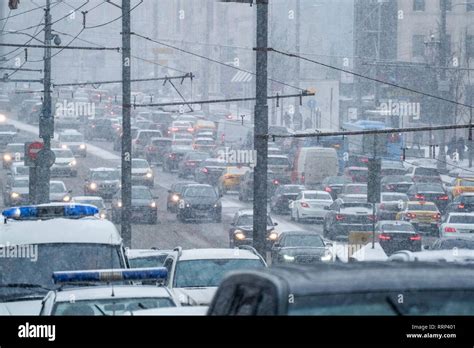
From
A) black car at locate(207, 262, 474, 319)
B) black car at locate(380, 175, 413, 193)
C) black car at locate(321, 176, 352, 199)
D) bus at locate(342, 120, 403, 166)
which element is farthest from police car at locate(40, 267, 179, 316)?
bus at locate(342, 120, 403, 166)

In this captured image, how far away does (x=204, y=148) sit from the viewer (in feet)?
224

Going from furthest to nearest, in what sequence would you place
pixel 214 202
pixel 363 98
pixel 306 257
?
pixel 363 98 → pixel 214 202 → pixel 306 257

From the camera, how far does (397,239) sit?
35000 millimetres

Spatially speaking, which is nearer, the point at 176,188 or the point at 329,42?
the point at 176,188

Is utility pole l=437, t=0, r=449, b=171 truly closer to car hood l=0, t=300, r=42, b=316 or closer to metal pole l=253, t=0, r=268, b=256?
metal pole l=253, t=0, r=268, b=256

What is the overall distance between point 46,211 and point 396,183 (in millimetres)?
38197

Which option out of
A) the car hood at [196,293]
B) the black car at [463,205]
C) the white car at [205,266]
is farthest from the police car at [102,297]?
the black car at [463,205]

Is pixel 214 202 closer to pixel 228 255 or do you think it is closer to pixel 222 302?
Answer: pixel 228 255

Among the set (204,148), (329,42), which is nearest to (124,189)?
(204,148)

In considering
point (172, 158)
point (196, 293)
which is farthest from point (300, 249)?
point (172, 158)
